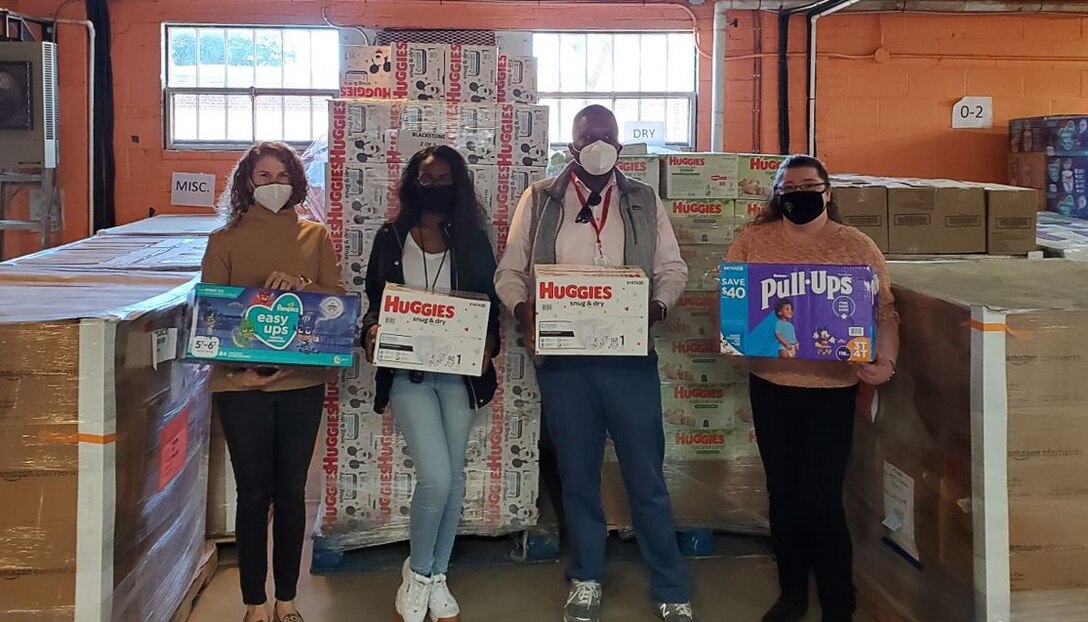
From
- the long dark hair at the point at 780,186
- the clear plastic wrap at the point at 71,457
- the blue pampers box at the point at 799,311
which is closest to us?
the clear plastic wrap at the point at 71,457

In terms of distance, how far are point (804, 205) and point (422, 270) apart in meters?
1.09

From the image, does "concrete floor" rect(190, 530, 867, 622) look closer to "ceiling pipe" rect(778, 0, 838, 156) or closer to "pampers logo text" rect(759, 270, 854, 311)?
"pampers logo text" rect(759, 270, 854, 311)

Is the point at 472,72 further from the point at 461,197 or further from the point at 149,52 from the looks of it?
the point at 149,52

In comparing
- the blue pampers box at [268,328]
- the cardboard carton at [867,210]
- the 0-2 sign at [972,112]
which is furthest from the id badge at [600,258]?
the 0-2 sign at [972,112]

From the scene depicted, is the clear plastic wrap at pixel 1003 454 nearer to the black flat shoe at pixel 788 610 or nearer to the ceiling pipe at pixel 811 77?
the black flat shoe at pixel 788 610

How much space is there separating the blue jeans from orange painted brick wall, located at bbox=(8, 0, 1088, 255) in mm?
2988

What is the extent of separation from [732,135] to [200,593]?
3.76 meters

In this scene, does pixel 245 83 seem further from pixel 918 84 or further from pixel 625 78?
pixel 918 84

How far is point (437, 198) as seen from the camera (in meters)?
2.46

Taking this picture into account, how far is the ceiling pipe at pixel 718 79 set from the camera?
491 centimetres

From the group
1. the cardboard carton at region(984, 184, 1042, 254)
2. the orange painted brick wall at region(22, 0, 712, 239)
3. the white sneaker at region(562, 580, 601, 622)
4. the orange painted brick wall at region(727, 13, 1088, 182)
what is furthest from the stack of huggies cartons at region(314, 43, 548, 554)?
the orange painted brick wall at region(727, 13, 1088, 182)

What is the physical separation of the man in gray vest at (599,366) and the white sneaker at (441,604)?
0.34 metres

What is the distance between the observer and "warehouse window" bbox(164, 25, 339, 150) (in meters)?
5.00

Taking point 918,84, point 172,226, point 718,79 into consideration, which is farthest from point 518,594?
point 918,84
